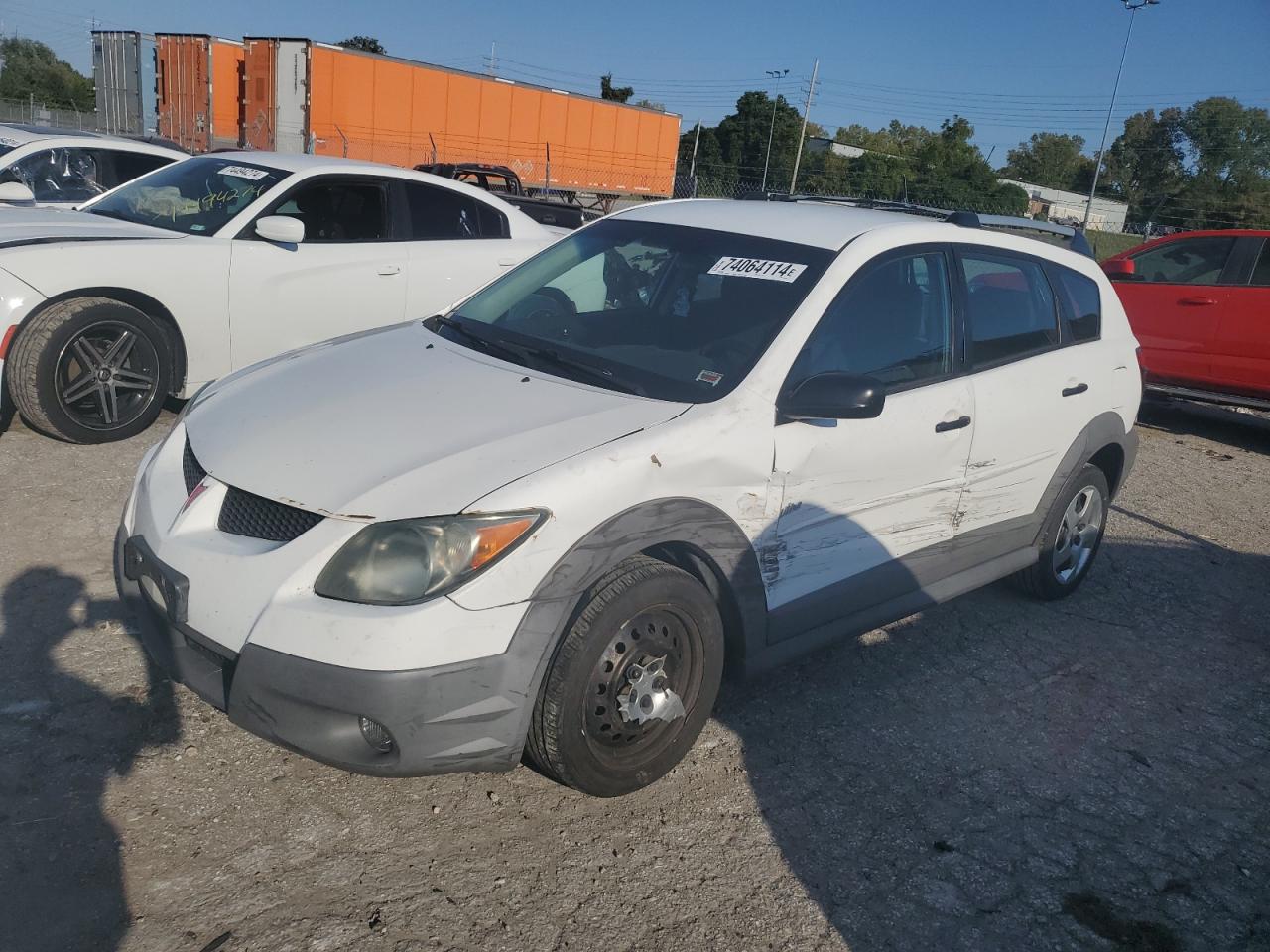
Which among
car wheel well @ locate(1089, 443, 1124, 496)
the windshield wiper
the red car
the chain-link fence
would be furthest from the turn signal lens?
the chain-link fence

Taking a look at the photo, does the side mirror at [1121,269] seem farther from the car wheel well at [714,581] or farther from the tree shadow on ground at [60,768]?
the tree shadow on ground at [60,768]

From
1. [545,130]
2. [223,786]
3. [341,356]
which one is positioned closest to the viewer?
[223,786]

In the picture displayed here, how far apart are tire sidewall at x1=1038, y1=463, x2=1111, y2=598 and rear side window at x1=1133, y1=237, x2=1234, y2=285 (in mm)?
5538

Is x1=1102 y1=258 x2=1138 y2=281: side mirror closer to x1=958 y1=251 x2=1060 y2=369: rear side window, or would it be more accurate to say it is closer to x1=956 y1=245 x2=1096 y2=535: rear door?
x1=956 y1=245 x2=1096 y2=535: rear door

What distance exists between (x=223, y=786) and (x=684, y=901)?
1388mm

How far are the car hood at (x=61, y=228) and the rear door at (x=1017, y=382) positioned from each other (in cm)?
459

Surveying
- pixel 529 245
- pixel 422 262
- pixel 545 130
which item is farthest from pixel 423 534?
pixel 545 130

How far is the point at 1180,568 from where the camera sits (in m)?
5.98

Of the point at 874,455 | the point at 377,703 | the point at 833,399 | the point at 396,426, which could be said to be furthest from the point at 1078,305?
the point at 377,703

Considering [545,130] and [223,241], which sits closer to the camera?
[223,241]

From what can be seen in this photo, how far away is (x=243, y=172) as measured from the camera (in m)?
6.75

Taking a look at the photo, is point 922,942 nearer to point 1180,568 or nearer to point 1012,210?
point 1180,568

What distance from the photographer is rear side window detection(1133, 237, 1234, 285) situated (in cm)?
964

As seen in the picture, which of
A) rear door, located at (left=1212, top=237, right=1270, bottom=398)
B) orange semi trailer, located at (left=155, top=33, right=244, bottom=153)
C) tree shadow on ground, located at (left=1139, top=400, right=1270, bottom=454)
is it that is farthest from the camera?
orange semi trailer, located at (left=155, top=33, right=244, bottom=153)
